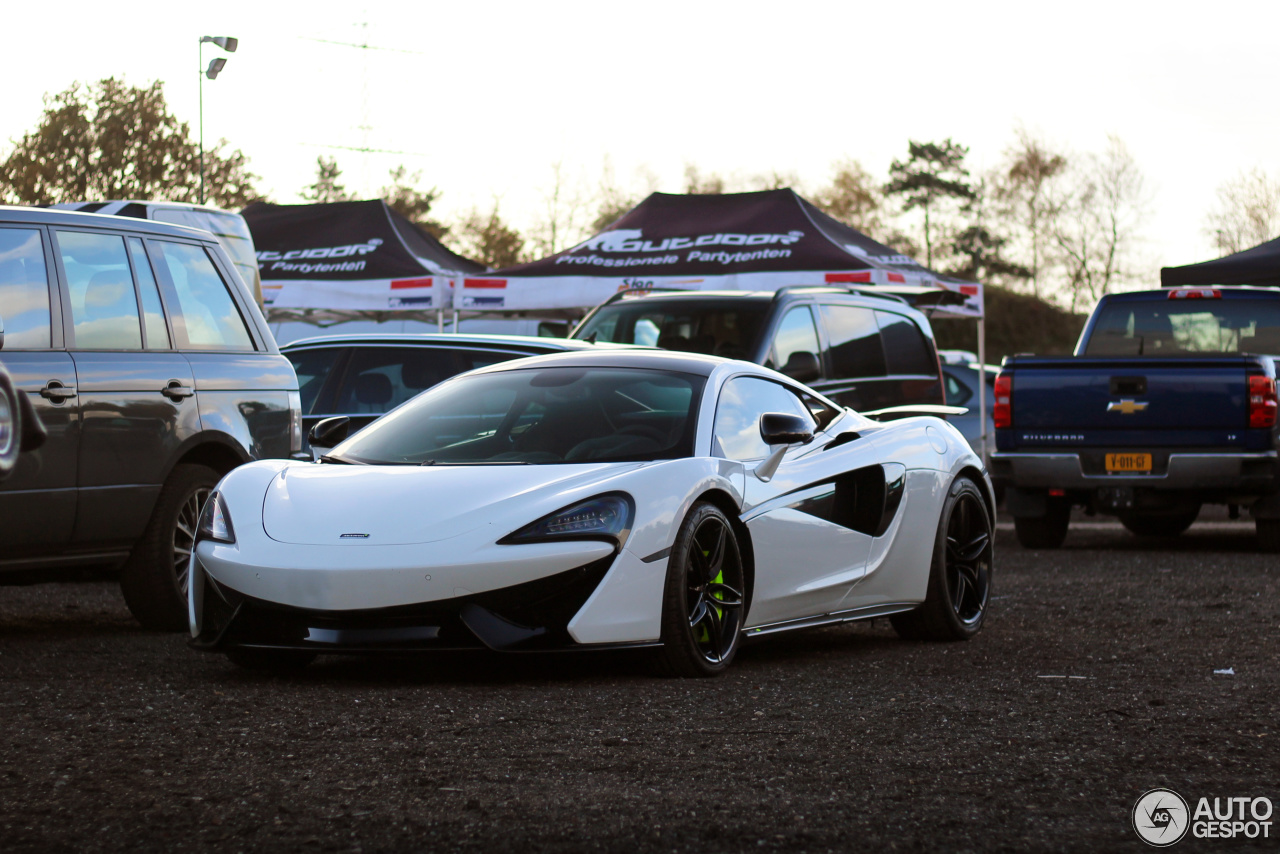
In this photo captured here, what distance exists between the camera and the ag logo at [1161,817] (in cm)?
377

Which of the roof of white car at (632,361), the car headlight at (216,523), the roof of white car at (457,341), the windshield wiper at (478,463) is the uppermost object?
the roof of white car at (457,341)

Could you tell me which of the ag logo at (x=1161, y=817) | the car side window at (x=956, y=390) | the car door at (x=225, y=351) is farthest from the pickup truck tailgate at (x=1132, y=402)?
the ag logo at (x=1161, y=817)

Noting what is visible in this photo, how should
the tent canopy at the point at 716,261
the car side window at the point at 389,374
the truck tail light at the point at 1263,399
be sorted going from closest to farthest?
the car side window at the point at 389,374
the truck tail light at the point at 1263,399
the tent canopy at the point at 716,261

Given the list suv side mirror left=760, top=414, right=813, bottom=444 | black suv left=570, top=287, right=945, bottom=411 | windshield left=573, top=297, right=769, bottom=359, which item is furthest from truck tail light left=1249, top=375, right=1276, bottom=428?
suv side mirror left=760, top=414, right=813, bottom=444

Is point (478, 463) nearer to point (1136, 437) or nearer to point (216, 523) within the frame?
point (216, 523)

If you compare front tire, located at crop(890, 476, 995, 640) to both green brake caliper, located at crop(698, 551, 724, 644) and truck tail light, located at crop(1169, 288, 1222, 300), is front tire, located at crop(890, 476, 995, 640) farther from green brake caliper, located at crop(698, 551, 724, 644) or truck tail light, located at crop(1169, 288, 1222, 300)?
truck tail light, located at crop(1169, 288, 1222, 300)

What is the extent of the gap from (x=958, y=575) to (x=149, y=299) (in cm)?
388

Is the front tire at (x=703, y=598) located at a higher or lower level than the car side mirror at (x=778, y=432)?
lower

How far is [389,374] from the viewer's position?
10.6 metres

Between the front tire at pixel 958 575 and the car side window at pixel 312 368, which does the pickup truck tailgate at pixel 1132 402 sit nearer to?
the front tire at pixel 958 575

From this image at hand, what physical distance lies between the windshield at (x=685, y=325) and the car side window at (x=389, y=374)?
2.30 m

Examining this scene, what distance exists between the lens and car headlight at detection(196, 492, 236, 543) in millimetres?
6125

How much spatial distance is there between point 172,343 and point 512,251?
6464 centimetres

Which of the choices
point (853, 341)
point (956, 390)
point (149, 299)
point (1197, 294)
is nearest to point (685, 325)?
point (853, 341)
